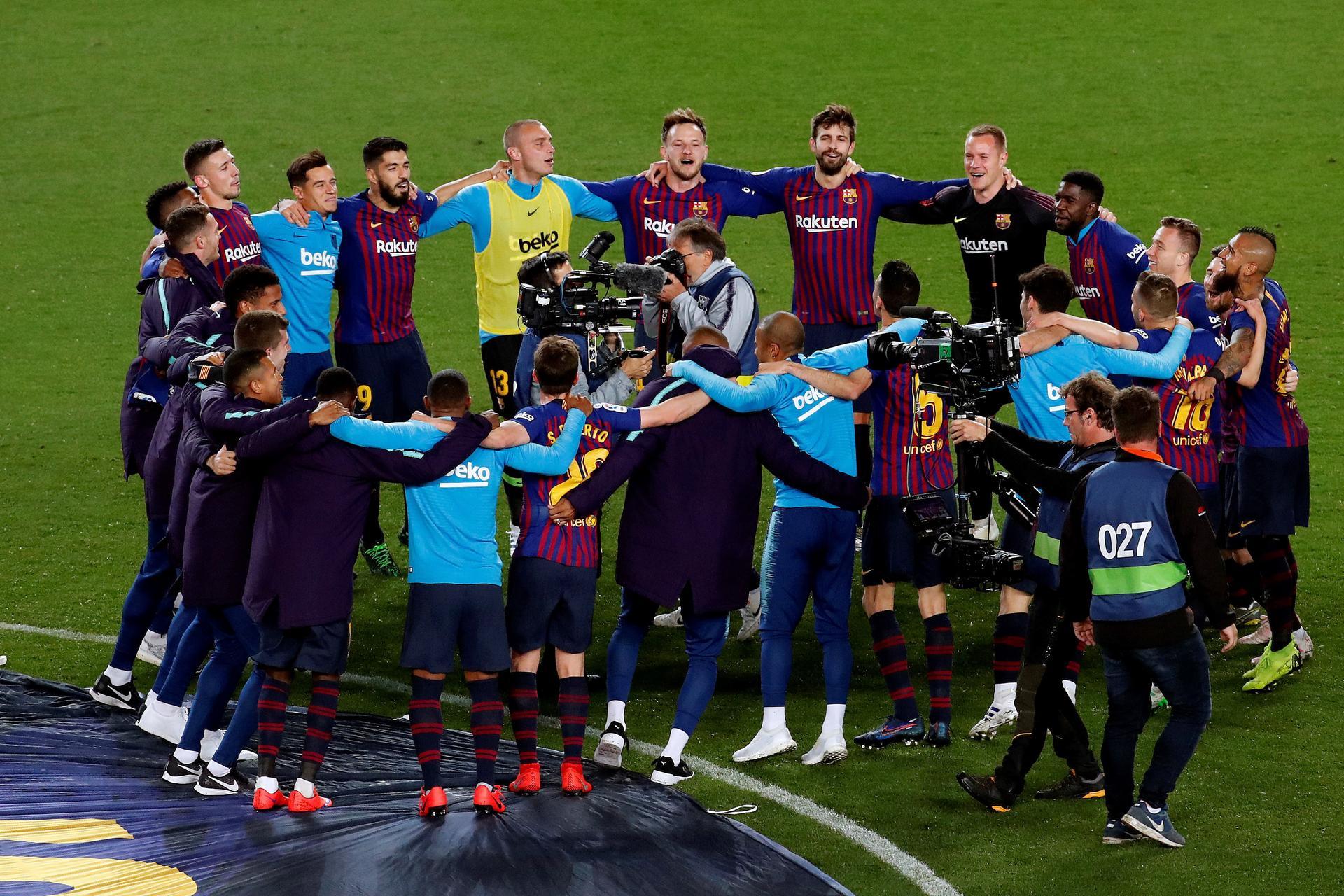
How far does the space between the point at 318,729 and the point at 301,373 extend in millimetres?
3776

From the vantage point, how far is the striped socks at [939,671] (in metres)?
8.05

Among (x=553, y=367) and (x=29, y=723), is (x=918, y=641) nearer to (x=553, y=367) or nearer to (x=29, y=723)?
(x=553, y=367)

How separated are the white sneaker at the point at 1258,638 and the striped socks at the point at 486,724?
4372 mm

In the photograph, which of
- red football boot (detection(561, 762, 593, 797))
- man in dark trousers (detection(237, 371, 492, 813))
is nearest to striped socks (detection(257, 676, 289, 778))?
man in dark trousers (detection(237, 371, 492, 813))

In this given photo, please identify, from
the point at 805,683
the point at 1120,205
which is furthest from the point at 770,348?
the point at 1120,205

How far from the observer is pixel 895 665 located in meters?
8.01

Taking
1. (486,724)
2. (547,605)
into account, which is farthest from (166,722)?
(547,605)

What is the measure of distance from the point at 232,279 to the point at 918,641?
4149 mm

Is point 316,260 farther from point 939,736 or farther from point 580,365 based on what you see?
point 939,736

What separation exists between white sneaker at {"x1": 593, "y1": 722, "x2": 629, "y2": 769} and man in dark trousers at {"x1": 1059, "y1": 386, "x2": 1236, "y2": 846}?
207 centimetres

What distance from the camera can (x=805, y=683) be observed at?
29.3 feet

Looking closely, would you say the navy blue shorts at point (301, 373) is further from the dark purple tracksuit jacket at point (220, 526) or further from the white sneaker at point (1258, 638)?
the white sneaker at point (1258, 638)

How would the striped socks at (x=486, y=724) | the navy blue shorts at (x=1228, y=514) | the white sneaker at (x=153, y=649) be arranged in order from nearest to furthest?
the striped socks at (x=486, y=724)
the white sneaker at (x=153, y=649)
the navy blue shorts at (x=1228, y=514)

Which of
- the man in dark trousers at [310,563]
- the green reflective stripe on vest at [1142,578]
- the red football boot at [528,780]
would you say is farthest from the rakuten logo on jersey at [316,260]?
the green reflective stripe on vest at [1142,578]
